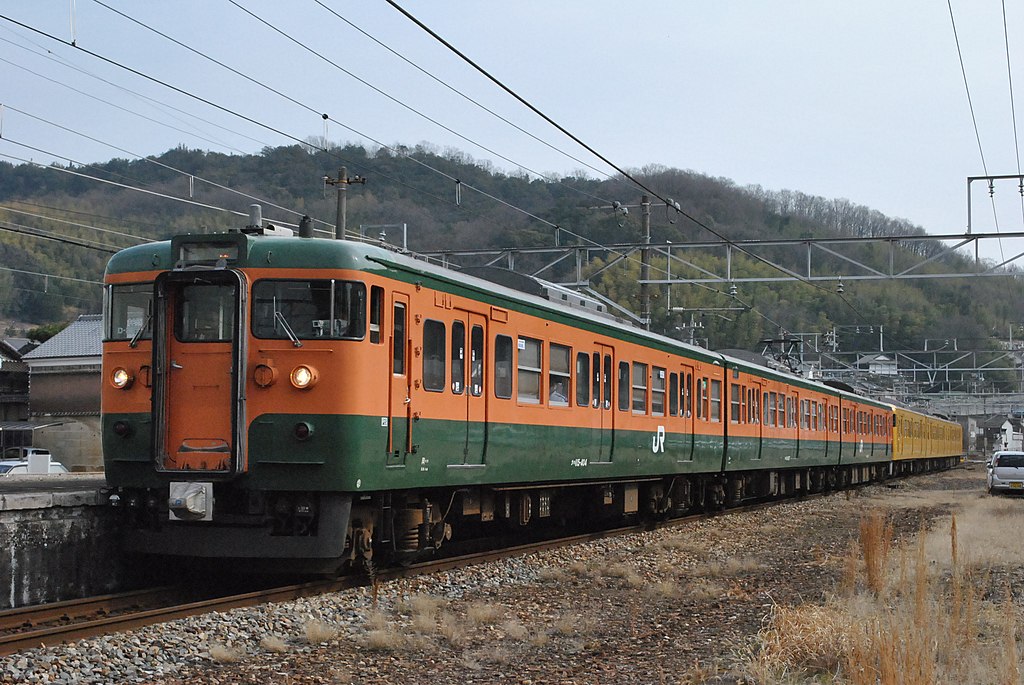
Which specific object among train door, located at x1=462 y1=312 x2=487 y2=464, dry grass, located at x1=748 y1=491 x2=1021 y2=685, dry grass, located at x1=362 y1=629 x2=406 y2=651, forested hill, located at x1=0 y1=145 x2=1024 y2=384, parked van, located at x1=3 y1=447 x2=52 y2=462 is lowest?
dry grass, located at x1=362 y1=629 x2=406 y2=651

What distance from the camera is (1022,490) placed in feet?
100

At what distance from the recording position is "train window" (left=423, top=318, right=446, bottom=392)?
36.8 ft

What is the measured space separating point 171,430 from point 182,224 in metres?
31.2

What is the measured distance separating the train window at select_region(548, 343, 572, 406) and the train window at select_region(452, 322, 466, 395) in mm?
2243

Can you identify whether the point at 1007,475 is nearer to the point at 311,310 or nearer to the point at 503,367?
the point at 503,367

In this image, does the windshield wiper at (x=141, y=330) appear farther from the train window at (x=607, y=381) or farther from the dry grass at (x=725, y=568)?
the train window at (x=607, y=381)

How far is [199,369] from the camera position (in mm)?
10258

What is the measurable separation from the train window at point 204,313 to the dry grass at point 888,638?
16.8ft

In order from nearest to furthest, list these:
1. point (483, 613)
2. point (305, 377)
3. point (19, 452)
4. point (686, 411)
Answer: point (483, 613) → point (305, 377) → point (686, 411) → point (19, 452)

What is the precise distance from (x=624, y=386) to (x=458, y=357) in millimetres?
5108

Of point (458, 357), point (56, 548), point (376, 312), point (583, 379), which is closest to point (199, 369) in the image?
point (376, 312)

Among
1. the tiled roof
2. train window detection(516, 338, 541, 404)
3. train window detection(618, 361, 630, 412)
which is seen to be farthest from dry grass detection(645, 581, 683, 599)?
the tiled roof

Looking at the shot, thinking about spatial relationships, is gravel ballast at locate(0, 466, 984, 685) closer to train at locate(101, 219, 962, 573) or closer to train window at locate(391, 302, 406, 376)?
train at locate(101, 219, 962, 573)

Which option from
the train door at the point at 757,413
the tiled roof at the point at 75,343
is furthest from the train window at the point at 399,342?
the tiled roof at the point at 75,343
